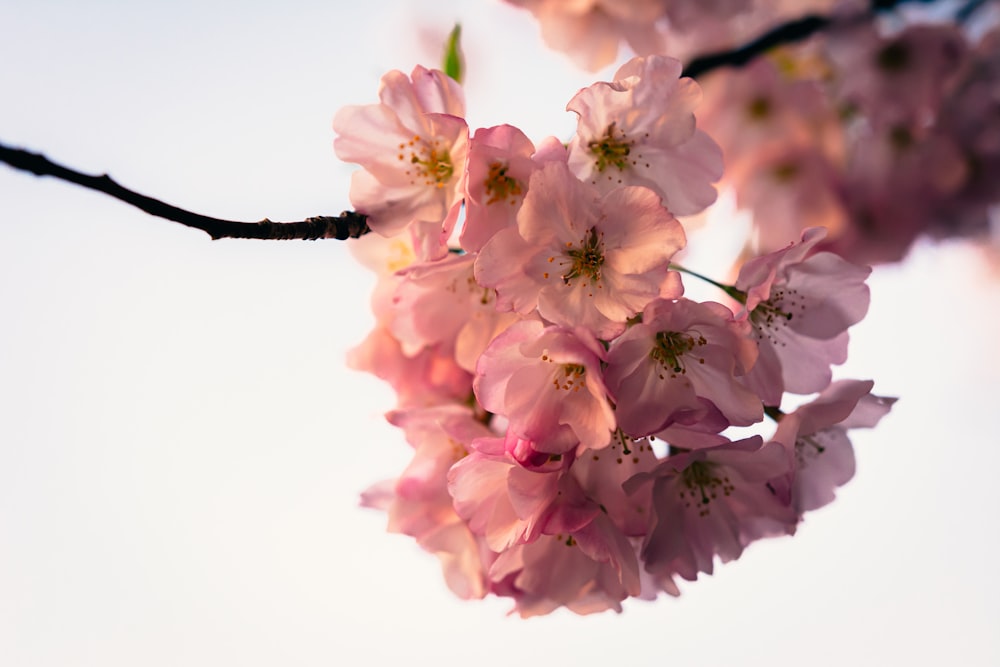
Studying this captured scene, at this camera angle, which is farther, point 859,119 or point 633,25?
point 859,119

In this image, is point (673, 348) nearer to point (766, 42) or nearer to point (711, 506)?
point (711, 506)

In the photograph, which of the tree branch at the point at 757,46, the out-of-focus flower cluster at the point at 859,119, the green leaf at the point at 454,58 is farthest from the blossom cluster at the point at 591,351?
the out-of-focus flower cluster at the point at 859,119

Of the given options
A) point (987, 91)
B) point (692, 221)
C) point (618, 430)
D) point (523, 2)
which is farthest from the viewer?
point (987, 91)

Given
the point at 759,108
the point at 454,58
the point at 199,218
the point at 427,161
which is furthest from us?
the point at 759,108

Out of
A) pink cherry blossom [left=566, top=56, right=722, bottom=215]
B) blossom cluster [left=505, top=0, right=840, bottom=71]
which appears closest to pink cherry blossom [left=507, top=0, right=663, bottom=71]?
blossom cluster [left=505, top=0, right=840, bottom=71]

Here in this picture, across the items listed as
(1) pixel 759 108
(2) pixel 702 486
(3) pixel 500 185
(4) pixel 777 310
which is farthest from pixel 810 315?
(1) pixel 759 108

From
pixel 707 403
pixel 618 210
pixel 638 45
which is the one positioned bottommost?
pixel 707 403

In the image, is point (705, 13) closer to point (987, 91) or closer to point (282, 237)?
point (987, 91)

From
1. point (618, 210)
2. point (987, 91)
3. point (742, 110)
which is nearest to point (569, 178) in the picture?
point (618, 210)
